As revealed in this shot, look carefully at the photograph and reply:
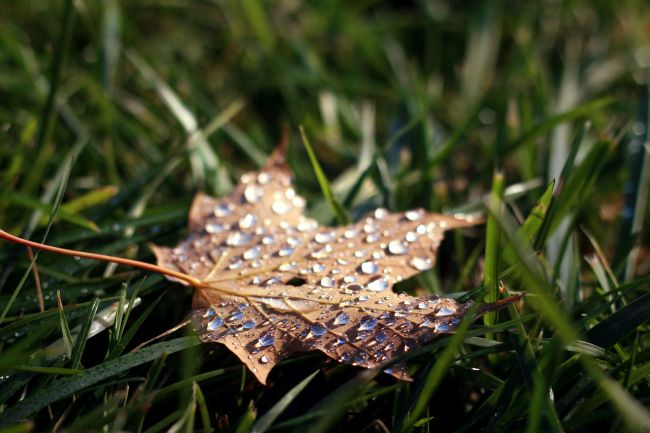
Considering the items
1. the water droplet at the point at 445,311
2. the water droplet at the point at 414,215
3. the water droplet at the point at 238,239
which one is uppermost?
the water droplet at the point at 238,239

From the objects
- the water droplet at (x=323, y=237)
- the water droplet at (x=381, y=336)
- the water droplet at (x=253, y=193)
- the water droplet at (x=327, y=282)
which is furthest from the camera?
the water droplet at (x=253, y=193)

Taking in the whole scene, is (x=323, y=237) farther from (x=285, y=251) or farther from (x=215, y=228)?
(x=215, y=228)

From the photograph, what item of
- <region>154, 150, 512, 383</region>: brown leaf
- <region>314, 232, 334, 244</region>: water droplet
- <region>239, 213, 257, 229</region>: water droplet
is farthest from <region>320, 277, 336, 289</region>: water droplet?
<region>239, 213, 257, 229</region>: water droplet

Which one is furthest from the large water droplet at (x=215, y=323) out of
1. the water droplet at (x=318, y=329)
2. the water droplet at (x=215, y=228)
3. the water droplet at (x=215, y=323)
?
the water droplet at (x=215, y=228)

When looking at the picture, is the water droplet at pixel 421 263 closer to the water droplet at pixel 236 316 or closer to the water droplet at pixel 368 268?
the water droplet at pixel 368 268

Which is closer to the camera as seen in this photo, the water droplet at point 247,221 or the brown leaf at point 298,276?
the brown leaf at point 298,276

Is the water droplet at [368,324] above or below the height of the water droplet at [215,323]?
below

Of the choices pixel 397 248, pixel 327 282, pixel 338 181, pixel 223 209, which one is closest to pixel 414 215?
pixel 397 248
